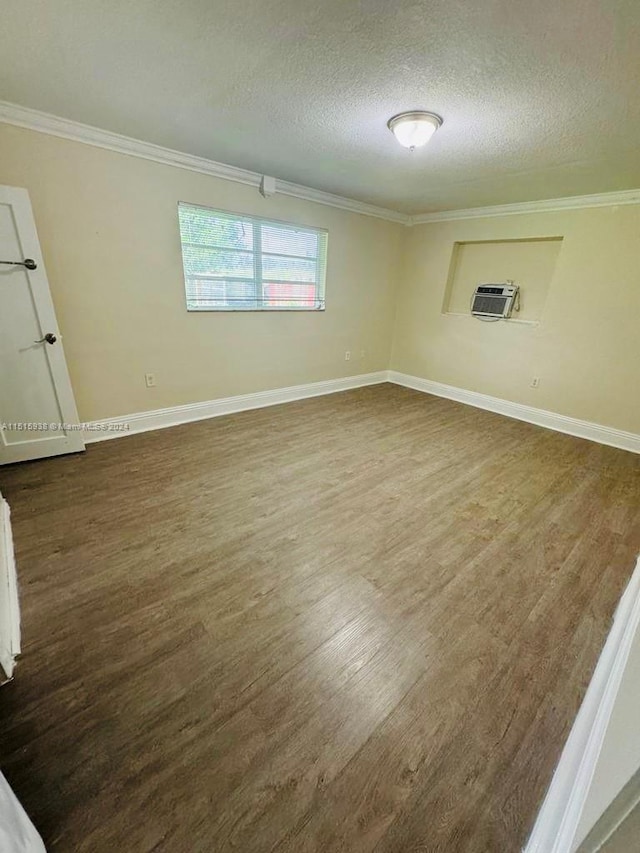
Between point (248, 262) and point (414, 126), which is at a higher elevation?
point (414, 126)

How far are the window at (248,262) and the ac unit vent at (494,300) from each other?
6.44 feet

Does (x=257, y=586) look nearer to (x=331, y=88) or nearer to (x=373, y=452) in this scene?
(x=373, y=452)

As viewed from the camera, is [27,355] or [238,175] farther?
[238,175]

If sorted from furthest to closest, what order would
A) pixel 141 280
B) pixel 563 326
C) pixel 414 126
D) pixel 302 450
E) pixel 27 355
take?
pixel 563 326 → pixel 302 450 → pixel 141 280 → pixel 27 355 → pixel 414 126

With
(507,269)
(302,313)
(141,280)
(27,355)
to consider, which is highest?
(507,269)

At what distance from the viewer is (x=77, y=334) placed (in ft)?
9.17

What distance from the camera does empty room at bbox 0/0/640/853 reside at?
1.05 m

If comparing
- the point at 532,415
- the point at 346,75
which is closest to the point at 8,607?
the point at 346,75

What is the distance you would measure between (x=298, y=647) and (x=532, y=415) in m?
3.88

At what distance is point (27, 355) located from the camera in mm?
2475

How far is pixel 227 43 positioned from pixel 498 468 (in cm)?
319

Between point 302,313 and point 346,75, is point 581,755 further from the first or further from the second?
point 302,313

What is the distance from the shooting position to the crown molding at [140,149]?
2.21 metres

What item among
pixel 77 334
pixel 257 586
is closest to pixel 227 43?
pixel 77 334
